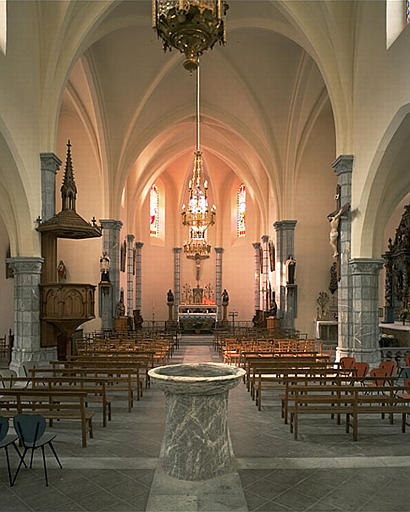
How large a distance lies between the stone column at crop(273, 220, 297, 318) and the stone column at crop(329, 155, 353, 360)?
10050 mm

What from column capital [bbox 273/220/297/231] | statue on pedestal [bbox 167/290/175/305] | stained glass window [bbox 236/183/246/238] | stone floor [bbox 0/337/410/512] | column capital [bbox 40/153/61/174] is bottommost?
stone floor [bbox 0/337/410/512]

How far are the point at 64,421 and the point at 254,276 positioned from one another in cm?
2817

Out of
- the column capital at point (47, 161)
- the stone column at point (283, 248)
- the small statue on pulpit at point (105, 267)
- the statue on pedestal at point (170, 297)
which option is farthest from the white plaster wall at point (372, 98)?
the statue on pedestal at point (170, 297)

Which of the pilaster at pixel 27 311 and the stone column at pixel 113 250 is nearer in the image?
the pilaster at pixel 27 311

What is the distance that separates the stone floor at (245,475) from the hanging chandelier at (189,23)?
5.72 meters

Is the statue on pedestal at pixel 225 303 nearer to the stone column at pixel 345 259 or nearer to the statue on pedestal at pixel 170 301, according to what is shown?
the statue on pedestal at pixel 170 301

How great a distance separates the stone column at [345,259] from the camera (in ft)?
50.1

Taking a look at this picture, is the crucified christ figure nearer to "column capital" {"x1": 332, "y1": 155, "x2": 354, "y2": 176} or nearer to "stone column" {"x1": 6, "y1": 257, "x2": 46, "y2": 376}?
"column capital" {"x1": 332, "y1": 155, "x2": 354, "y2": 176}

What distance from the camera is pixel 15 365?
47.0 ft

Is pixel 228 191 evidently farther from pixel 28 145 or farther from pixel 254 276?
pixel 28 145

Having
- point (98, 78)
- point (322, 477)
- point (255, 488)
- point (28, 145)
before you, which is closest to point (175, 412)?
point (255, 488)

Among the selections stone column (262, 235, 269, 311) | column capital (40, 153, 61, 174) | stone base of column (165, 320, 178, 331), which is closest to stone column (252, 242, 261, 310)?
stone column (262, 235, 269, 311)

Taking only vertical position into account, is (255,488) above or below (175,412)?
below

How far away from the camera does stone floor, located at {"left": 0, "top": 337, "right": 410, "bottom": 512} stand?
543 centimetres
